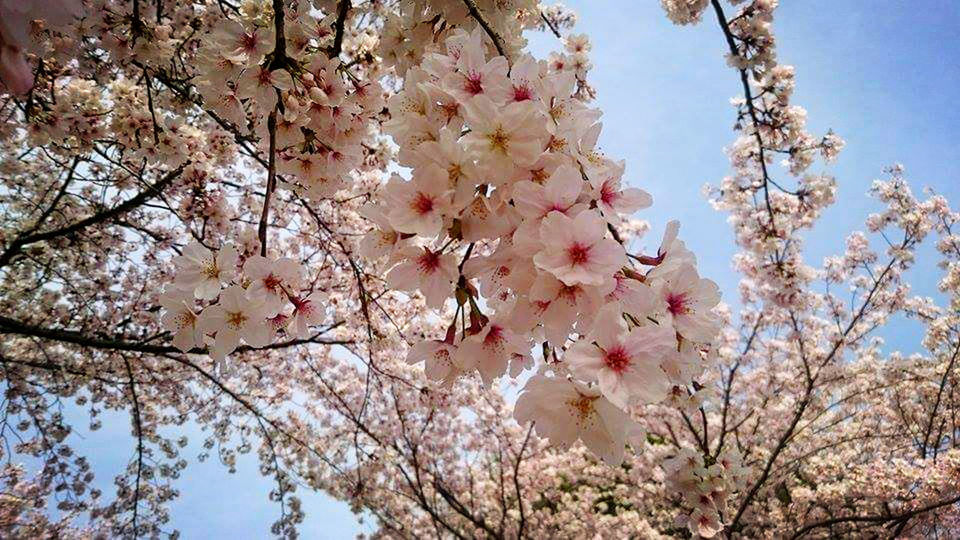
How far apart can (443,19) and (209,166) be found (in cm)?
292

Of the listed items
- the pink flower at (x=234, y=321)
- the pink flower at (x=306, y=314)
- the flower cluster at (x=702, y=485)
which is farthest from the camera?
the flower cluster at (x=702, y=485)

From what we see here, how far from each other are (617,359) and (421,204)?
453mm

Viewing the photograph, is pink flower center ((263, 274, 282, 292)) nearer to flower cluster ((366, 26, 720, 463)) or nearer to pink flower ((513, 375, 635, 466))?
flower cluster ((366, 26, 720, 463))

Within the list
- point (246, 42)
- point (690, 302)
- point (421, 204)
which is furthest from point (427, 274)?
point (246, 42)

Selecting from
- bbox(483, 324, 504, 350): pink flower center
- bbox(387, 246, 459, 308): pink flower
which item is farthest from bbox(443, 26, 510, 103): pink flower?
bbox(483, 324, 504, 350): pink flower center

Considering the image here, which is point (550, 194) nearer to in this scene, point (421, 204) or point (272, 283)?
point (421, 204)

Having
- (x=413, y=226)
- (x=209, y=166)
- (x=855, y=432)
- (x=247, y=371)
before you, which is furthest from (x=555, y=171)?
(x=855, y=432)

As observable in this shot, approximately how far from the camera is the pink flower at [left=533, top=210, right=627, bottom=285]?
90cm

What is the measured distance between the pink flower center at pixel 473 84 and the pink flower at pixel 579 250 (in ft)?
1.13

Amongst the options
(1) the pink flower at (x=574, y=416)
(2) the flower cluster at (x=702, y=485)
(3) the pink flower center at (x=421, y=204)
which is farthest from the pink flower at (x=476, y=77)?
(2) the flower cluster at (x=702, y=485)

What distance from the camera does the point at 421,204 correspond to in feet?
→ 3.26

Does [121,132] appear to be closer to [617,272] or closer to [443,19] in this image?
[443,19]

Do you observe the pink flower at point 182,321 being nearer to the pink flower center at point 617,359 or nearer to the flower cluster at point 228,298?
the flower cluster at point 228,298

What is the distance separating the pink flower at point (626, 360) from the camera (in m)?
0.94
